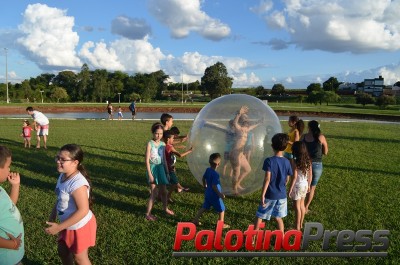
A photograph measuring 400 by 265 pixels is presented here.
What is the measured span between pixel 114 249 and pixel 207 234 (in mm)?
1261

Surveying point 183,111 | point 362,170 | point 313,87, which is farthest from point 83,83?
point 362,170

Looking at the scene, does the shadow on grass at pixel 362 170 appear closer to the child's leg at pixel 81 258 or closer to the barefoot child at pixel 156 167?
the barefoot child at pixel 156 167

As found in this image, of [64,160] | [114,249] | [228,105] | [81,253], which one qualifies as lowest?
[114,249]

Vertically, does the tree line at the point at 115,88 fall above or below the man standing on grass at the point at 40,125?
above

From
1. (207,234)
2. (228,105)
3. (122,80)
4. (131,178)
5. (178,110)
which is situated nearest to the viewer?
(207,234)

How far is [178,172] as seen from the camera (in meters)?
9.14

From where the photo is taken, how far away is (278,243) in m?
4.84

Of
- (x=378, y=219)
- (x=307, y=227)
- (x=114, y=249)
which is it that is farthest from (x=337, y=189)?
(x=114, y=249)

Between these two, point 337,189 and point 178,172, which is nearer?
point 337,189

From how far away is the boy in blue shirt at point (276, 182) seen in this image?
15.4 feet

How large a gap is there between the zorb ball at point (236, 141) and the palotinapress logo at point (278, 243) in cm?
111

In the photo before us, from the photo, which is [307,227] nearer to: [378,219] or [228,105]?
[378,219]

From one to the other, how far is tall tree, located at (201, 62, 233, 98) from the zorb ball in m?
87.7

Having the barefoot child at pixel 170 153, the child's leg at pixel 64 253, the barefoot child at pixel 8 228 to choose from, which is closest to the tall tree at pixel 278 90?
the barefoot child at pixel 170 153
